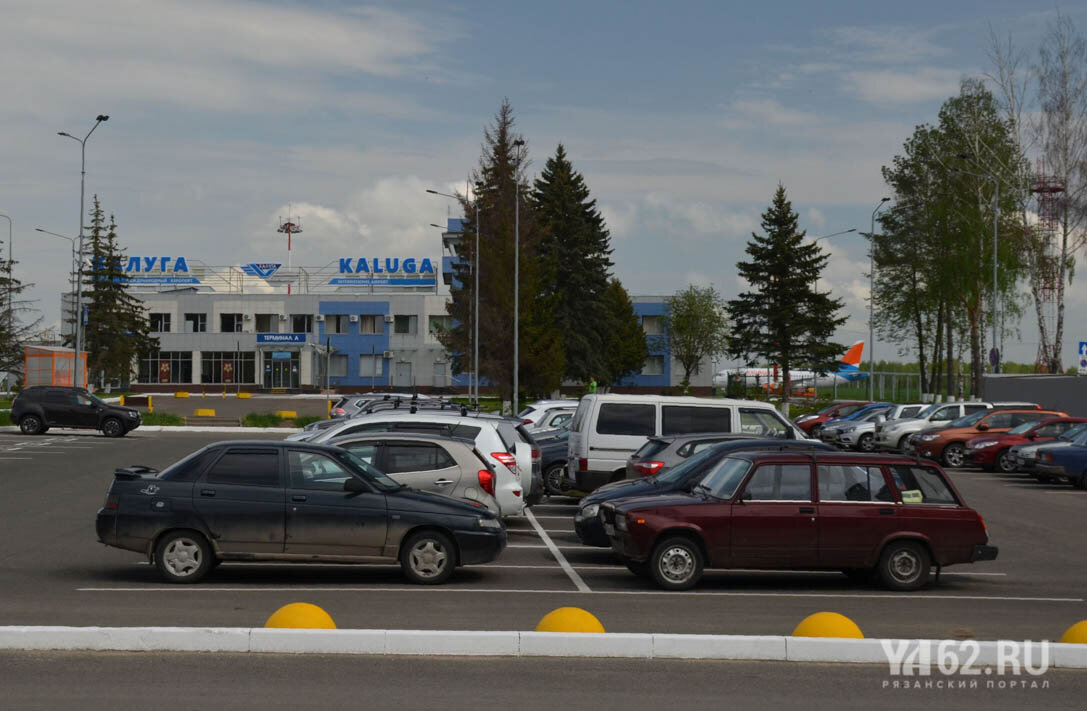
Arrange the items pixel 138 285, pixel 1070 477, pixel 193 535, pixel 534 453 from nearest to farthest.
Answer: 1. pixel 193 535
2. pixel 534 453
3. pixel 1070 477
4. pixel 138 285

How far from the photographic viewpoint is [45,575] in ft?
42.1

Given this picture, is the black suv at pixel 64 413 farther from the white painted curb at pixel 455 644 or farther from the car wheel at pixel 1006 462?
the white painted curb at pixel 455 644

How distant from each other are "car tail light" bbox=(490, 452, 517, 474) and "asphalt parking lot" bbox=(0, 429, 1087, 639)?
1.05 metres

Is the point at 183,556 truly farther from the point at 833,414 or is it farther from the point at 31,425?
the point at 833,414

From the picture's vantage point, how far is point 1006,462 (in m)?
31.9

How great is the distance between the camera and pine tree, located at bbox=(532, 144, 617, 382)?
71.0 meters

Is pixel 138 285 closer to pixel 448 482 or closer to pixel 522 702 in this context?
pixel 448 482

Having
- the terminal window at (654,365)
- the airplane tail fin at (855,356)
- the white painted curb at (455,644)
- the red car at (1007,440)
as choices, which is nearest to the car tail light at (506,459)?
the white painted curb at (455,644)

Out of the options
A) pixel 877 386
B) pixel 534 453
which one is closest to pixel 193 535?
pixel 534 453

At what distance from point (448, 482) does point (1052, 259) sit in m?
46.9

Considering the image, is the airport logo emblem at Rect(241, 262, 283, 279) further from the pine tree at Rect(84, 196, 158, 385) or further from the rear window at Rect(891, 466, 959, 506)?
the rear window at Rect(891, 466, 959, 506)

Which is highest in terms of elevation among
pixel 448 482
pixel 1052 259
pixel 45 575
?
pixel 1052 259

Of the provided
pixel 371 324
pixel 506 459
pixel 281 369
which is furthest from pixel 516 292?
pixel 281 369

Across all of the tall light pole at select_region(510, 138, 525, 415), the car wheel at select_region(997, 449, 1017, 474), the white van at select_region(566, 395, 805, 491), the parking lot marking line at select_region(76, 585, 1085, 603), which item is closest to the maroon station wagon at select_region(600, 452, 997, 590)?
the parking lot marking line at select_region(76, 585, 1085, 603)
